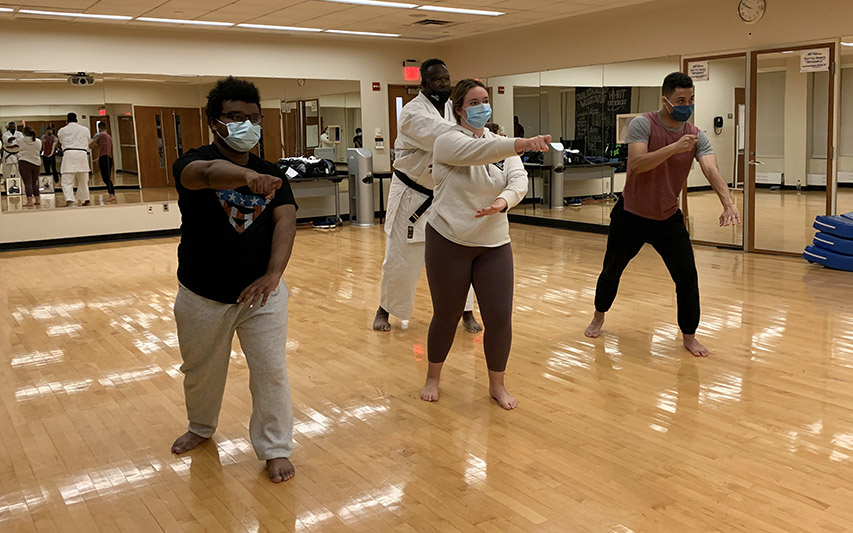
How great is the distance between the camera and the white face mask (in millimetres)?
2760

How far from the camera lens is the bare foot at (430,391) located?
12.3 feet

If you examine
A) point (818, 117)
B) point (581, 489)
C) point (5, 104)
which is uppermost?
point (5, 104)

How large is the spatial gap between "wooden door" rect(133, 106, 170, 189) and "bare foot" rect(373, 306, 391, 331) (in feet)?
22.6

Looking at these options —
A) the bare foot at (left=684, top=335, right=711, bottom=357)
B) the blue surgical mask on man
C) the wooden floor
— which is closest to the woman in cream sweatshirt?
the wooden floor

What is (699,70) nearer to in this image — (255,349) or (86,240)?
(255,349)

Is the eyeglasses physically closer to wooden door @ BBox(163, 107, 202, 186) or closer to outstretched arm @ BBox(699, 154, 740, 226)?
outstretched arm @ BBox(699, 154, 740, 226)

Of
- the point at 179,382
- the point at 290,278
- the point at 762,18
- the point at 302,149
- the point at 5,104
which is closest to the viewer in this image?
the point at 179,382

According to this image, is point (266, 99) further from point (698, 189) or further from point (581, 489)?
point (581, 489)

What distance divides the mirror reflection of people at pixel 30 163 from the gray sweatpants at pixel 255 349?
8273 millimetres

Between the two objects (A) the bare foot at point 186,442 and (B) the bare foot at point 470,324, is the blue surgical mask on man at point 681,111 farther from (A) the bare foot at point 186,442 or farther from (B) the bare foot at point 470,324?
(A) the bare foot at point 186,442

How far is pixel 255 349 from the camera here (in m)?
2.84

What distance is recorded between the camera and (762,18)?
812 cm

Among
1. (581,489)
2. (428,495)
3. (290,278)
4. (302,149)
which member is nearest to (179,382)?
(428,495)

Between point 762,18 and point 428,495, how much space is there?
7.34 meters
